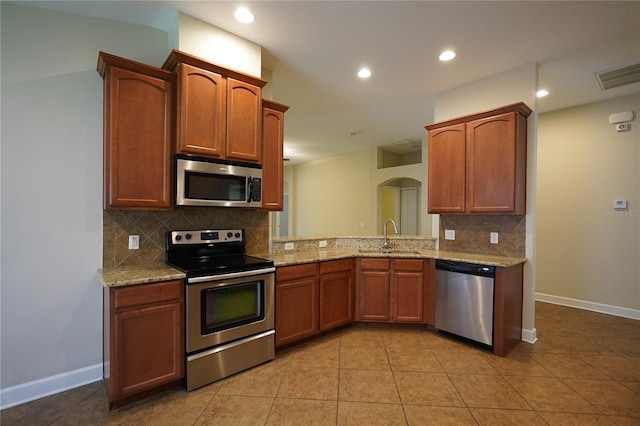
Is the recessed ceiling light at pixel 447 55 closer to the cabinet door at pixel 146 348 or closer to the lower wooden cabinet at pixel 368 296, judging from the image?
the lower wooden cabinet at pixel 368 296

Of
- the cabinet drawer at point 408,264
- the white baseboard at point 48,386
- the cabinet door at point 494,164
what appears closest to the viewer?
the white baseboard at point 48,386

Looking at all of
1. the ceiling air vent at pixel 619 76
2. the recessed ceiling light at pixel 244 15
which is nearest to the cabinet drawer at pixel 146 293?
the recessed ceiling light at pixel 244 15

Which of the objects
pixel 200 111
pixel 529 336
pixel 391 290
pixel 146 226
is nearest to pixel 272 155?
pixel 200 111

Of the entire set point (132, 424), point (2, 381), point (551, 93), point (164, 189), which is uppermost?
point (551, 93)

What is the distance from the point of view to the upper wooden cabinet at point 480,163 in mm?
3066

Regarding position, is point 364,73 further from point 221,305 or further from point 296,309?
point 221,305

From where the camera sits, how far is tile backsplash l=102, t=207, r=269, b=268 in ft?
8.00

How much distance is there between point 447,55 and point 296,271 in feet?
8.57

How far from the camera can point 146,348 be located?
208 cm

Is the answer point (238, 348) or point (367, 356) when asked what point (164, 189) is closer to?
point (238, 348)

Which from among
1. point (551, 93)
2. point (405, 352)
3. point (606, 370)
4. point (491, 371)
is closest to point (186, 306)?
point (405, 352)

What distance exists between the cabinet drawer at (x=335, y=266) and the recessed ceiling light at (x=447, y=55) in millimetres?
2321

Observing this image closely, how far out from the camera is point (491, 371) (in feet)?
8.43

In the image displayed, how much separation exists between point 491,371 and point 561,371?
59 cm
